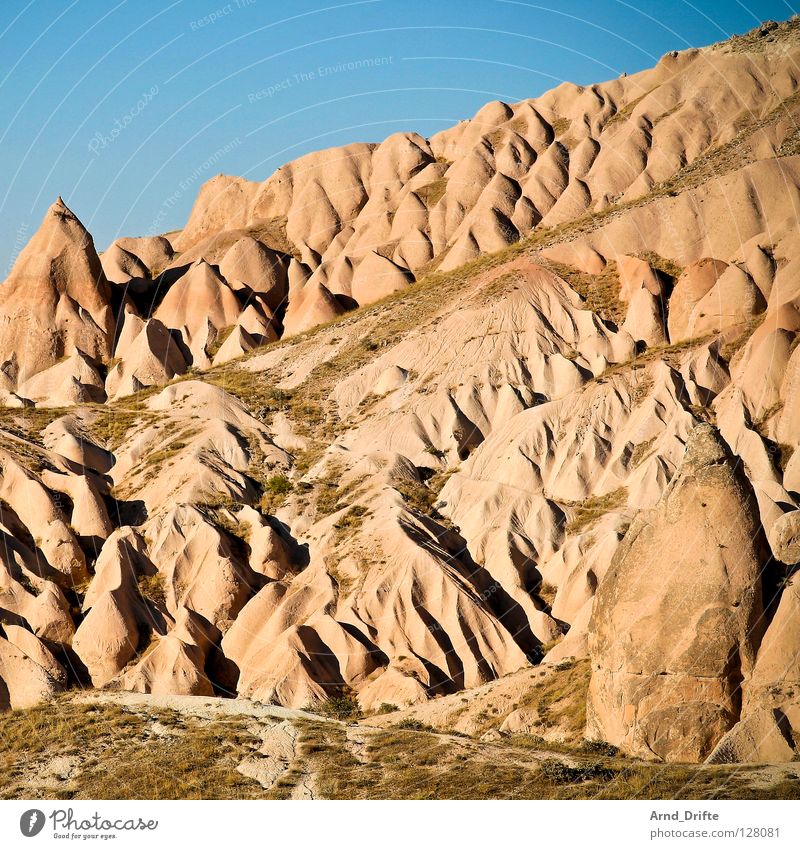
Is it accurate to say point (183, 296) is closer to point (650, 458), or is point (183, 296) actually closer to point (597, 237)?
point (597, 237)

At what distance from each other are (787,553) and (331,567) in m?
23.2

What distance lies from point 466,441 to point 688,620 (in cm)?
3245

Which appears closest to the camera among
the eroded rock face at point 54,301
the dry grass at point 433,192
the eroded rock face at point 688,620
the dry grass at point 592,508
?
the eroded rock face at point 688,620

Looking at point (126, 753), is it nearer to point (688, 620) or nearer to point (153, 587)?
point (688, 620)

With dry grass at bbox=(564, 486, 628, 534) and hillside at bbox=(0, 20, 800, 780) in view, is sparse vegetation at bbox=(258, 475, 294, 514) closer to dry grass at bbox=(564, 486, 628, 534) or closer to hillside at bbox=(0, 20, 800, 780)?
hillside at bbox=(0, 20, 800, 780)

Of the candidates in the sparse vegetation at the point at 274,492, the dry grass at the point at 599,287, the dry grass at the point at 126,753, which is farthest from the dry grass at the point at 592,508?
the dry grass at the point at 126,753

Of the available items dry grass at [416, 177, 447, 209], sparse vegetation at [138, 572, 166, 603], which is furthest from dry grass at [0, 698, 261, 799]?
dry grass at [416, 177, 447, 209]

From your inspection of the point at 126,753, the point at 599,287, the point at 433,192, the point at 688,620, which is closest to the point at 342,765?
the point at 126,753

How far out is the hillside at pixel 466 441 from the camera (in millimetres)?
36125

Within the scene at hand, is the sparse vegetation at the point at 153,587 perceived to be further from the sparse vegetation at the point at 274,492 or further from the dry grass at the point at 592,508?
the dry grass at the point at 592,508

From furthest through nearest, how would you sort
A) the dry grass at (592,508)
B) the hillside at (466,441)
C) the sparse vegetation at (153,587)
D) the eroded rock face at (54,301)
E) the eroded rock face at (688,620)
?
the eroded rock face at (54,301), the dry grass at (592,508), the sparse vegetation at (153,587), the hillside at (466,441), the eroded rock face at (688,620)

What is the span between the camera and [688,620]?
3503 centimetres

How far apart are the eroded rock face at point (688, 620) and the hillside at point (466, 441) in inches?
2.7

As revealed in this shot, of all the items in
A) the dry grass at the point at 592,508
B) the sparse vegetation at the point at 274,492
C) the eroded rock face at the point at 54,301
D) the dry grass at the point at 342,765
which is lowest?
the dry grass at the point at 342,765
